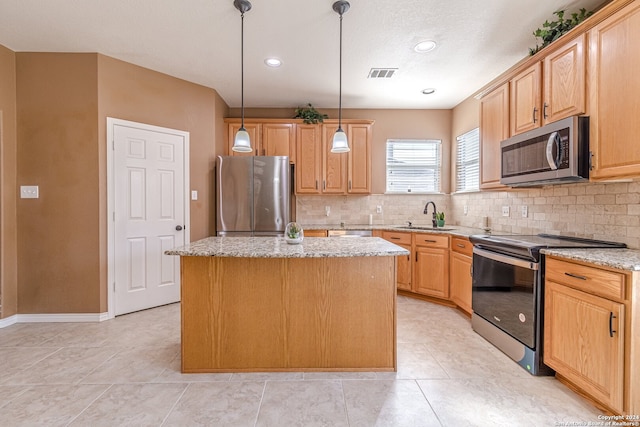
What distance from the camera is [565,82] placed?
2.16 metres

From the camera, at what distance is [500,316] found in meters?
2.42

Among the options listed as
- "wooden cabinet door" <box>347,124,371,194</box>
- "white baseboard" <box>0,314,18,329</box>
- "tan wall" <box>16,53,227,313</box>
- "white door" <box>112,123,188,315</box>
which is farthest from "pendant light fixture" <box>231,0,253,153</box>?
"white baseboard" <box>0,314,18,329</box>

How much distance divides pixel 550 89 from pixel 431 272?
2.18m

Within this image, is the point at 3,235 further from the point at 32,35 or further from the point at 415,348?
the point at 415,348

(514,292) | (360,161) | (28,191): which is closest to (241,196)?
(360,161)

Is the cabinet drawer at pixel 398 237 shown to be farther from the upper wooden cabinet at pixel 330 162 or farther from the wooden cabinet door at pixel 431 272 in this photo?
the upper wooden cabinet at pixel 330 162

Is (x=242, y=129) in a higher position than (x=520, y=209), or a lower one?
higher

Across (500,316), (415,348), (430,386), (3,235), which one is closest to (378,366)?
(430,386)

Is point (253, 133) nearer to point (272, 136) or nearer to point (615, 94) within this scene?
point (272, 136)

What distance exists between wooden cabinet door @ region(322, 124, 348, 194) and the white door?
6.09ft

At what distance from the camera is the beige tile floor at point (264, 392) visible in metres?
1.65

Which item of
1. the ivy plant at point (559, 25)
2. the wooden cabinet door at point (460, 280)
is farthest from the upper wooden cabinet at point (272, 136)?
the ivy plant at point (559, 25)

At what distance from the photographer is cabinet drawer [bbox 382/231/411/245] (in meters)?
3.80

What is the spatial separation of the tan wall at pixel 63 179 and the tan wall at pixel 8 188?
0.17 feet
